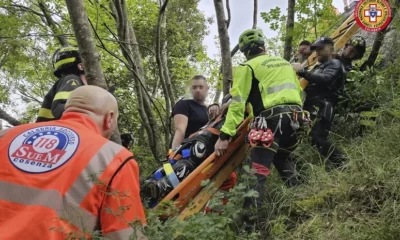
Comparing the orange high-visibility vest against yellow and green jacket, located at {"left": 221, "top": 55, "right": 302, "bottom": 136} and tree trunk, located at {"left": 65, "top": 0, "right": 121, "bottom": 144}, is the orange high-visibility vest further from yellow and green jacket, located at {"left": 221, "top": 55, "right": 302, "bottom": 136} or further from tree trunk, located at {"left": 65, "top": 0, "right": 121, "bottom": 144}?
yellow and green jacket, located at {"left": 221, "top": 55, "right": 302, "bottom": 136}

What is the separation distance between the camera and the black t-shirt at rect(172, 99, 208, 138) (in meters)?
5.02

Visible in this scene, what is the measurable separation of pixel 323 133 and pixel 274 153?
1.09m

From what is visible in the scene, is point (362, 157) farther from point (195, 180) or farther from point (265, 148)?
point (195, 180)

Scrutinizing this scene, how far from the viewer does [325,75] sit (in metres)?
4.77

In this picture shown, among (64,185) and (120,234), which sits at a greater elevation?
(64,185)

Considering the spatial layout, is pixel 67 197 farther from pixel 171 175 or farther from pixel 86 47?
pixel 171 175

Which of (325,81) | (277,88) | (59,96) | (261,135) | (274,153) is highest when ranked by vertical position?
(59,96)

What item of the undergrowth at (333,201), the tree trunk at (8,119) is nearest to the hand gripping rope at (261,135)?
the undergrowth at (333,201)

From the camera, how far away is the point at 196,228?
2152mm

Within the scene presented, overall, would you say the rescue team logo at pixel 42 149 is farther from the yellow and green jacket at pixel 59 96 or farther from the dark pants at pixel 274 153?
the dark pants at pixel 274 153

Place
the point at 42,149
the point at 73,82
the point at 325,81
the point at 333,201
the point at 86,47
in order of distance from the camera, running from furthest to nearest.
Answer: the point at 325,81
the point at 73,82
the point at 333,201
the point at 86,47
the point at 42,149

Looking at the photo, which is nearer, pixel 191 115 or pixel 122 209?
pixel 122 209

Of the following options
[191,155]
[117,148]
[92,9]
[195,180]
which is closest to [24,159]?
[117,148]

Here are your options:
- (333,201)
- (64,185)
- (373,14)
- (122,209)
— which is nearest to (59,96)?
(64,185)
